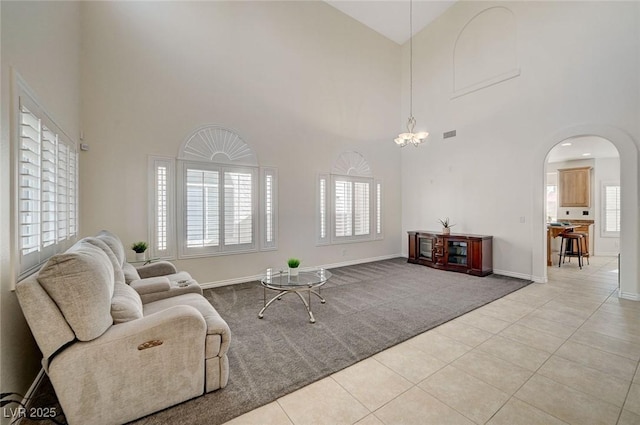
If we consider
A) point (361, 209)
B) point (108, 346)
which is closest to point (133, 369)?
point (108, 346)

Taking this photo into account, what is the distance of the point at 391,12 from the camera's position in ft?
20.9

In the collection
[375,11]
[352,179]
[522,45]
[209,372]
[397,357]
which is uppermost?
[375,11]

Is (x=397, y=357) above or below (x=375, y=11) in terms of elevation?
below

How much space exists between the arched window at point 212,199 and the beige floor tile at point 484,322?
3.37 m

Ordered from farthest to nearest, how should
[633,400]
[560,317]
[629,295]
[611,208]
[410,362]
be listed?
[611,208] < [629,295] < [560,317] < [410,362] < [633,400]

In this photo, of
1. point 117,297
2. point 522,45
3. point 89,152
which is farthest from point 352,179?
point 117,297

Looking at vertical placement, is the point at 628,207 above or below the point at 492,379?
above

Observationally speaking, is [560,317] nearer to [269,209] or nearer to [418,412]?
[418,412]

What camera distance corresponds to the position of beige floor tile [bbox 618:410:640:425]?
1747mm

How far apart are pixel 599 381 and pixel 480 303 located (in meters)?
1.71

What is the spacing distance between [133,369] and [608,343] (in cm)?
424

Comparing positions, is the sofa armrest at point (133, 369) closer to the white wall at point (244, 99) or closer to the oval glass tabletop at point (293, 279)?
the oval glass tabletop at point (293, 279)

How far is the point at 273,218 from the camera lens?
17.0ft

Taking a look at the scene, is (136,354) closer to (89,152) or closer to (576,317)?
(89,152)
